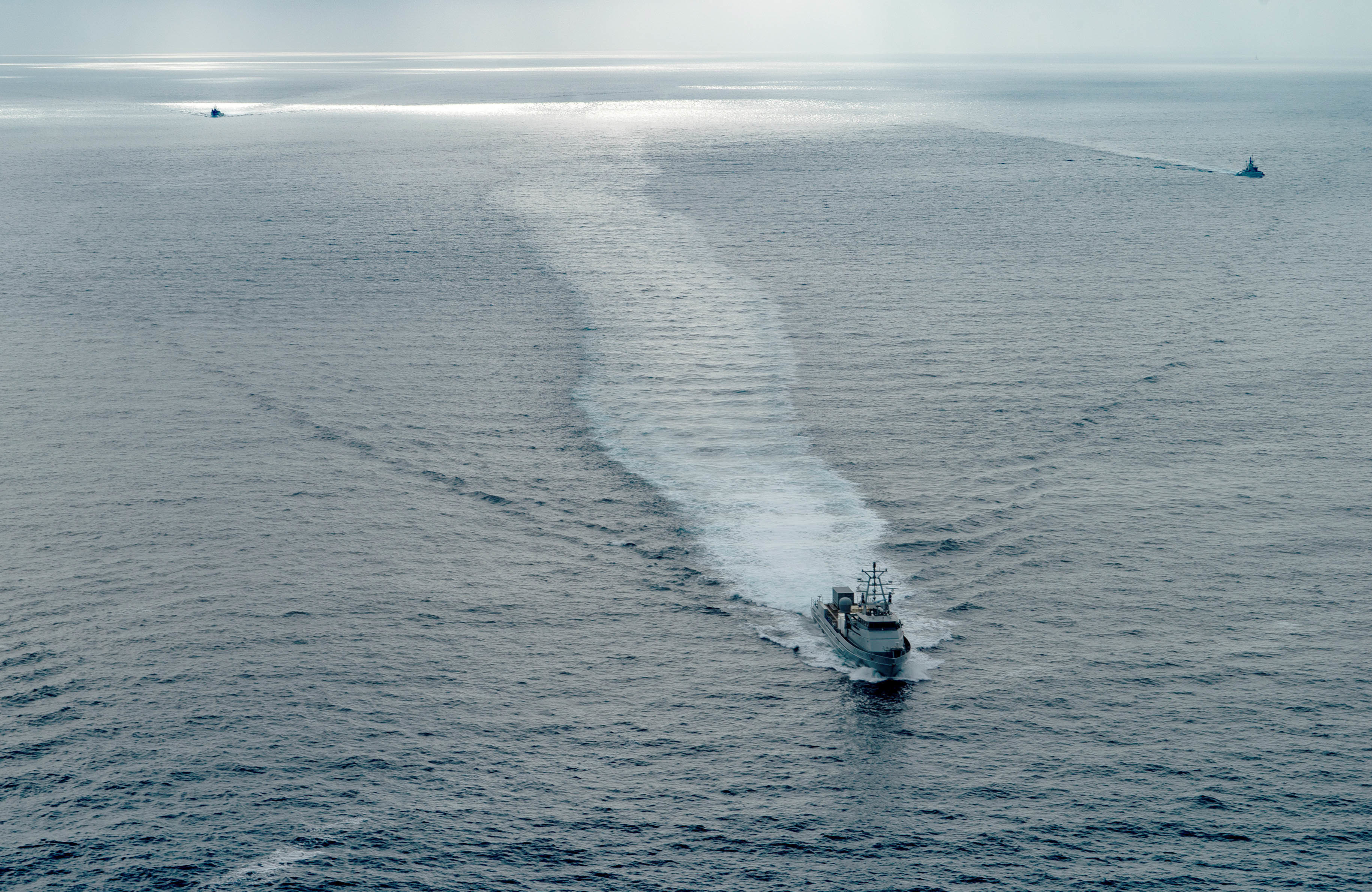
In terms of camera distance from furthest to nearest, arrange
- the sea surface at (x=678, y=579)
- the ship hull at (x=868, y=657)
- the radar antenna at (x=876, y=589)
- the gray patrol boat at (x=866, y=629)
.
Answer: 1. the radar antenna at (x=876, y=589)
2. the ship hull at (x=868, y=657)
3. the gray patrol boat at (x=866, y=629)
4. the sea surface at (x=678, y=579)

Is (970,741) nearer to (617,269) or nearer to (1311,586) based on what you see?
(1311,586)

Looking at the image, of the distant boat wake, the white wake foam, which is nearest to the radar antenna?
the distant boat wake

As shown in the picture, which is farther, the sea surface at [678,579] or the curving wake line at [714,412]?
the curving wake line at [714,412]

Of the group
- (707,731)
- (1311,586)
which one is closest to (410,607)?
(707,731)

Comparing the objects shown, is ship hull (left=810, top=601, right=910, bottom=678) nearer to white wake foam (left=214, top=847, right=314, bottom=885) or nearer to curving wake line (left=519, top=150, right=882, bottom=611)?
curving wake line (left=519, top=150, right=882, bottom=611)

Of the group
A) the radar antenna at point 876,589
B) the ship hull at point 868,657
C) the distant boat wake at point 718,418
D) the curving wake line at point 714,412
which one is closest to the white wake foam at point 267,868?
the distant boat wake at point 718,418

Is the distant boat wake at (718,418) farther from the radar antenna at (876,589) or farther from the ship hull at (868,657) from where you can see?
the radar antenna at (876,589)

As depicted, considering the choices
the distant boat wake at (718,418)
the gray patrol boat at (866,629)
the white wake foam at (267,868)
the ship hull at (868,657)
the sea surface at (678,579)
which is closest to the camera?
the white wake foam at (267,868)
